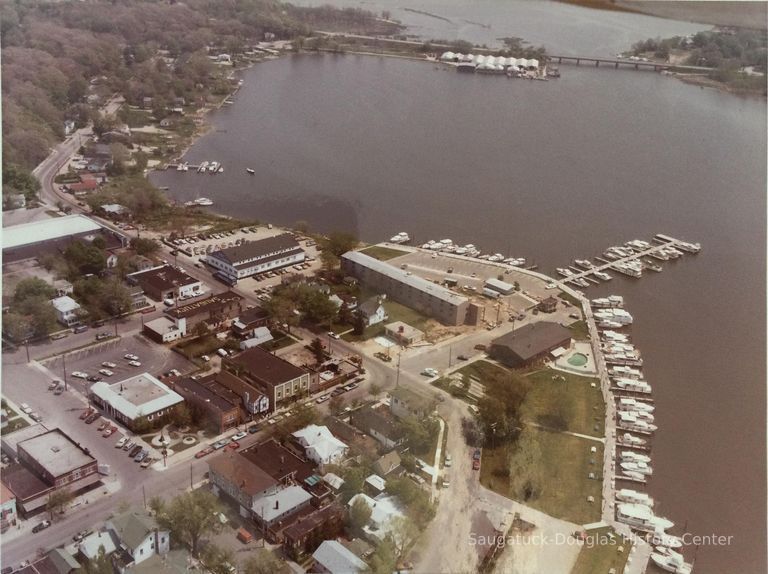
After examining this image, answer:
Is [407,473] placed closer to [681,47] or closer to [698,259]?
[698,259]

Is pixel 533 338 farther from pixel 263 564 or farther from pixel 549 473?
pixel 263 564

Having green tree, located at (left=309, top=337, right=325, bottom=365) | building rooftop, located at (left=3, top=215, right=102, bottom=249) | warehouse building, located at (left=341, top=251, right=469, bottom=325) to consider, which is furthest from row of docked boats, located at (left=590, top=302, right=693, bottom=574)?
building rooftop, located at (left=3, top=215, right=102, bottom=249)

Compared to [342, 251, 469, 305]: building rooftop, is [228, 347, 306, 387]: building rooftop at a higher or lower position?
lower

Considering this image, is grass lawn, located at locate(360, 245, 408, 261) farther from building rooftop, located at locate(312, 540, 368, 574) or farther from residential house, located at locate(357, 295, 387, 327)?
building rooftop, located at locate(312, 540, 368, 574)

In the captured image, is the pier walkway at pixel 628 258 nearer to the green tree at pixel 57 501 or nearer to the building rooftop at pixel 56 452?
the building rooftop at pixel 56 452

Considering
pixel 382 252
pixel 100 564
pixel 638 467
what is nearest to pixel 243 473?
pixel 100 564
